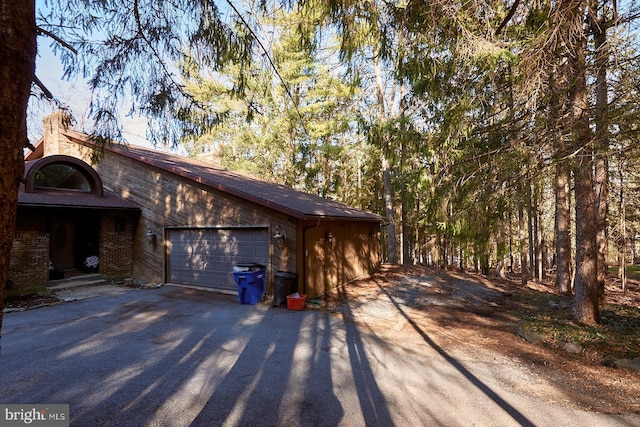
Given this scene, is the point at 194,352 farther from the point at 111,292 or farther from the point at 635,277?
the point at 635,277

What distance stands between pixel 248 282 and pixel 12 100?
274 inches

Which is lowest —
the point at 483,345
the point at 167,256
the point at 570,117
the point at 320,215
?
the point at 483,345

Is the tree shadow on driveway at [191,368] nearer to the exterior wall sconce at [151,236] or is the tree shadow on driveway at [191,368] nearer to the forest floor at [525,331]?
the forest floor at [525,331]

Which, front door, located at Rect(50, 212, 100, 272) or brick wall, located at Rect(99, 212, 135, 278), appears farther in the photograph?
brick wall, located at Rect(99, 212, 135, 278)

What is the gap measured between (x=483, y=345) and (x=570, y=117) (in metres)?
4.75

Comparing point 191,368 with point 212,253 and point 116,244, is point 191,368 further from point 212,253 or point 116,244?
point 116,244

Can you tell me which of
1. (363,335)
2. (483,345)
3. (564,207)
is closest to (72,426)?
(363,335)

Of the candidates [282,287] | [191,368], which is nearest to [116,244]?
[282,287]

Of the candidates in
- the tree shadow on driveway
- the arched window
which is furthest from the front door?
the tree shadow on driveway

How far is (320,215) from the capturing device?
884 cm

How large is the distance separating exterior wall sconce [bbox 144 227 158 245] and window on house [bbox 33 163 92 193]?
250 centimetres

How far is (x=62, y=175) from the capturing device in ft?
35.4

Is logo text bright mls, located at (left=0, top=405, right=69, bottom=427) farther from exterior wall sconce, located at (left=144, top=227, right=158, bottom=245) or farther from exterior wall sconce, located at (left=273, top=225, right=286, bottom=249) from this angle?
exterior wall sconce, located at (left=144, top=227, right=158, bottom=245)

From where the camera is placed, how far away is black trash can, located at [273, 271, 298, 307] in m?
8.10
